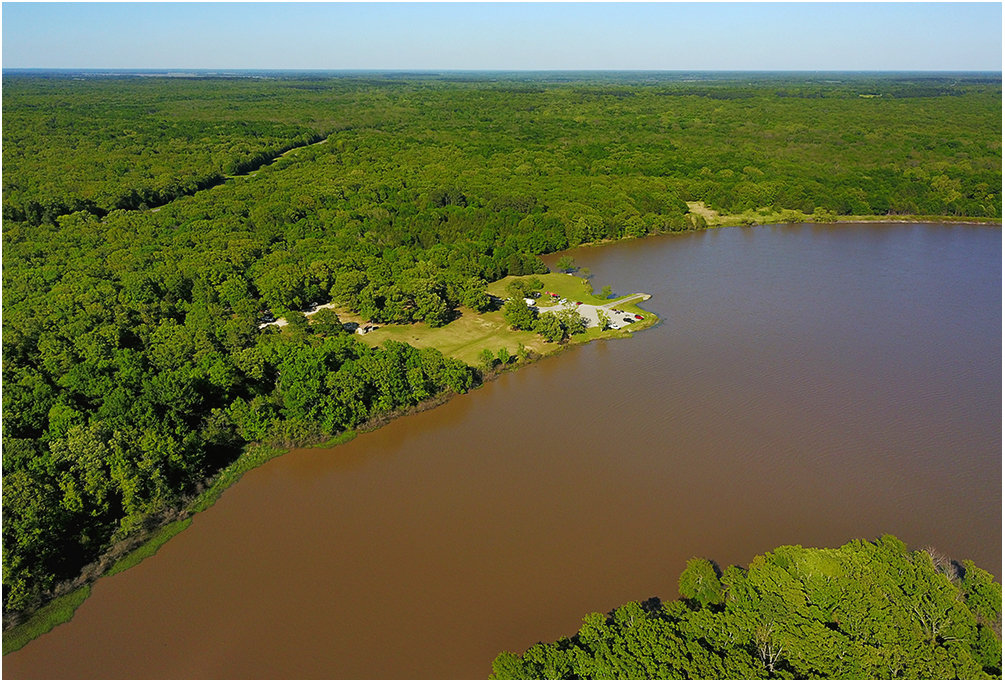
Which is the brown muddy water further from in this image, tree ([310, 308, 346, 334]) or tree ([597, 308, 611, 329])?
tree ([310, 308, 346, 334])

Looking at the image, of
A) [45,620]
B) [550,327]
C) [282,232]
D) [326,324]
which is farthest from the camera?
[282,232]

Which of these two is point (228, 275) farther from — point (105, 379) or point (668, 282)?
point (668, 282)

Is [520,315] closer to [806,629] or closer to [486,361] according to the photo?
[486,361]

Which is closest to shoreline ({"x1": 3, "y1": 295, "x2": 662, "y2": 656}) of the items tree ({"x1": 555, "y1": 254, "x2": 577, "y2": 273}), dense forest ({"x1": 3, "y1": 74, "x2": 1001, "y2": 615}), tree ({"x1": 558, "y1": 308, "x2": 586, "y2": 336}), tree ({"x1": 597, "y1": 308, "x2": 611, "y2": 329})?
dense forest ({"x1": 3, "y1": 74, "x2": 1001, "y2": 615})

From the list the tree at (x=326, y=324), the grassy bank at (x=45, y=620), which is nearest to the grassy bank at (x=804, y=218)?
the tree at (x=326, y=324)

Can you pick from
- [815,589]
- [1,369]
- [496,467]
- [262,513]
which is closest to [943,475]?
[815,589]

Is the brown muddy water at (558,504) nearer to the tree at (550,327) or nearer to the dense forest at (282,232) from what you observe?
the tree at (550,327)

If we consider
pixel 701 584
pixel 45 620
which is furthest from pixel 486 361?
pixel 45 620
